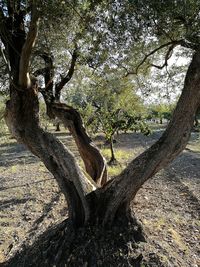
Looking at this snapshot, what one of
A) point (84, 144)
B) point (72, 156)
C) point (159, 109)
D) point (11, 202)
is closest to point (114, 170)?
point (11, 202)

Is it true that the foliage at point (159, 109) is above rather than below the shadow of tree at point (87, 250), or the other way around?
above

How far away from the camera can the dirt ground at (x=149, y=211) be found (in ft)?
18.9

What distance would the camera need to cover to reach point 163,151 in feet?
16.2

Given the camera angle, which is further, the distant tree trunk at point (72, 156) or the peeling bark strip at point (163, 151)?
the distant tree trunk at point (72, 156)

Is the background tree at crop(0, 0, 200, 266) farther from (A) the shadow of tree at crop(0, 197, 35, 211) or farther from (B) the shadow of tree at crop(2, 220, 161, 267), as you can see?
Answer: (A) the shadow of tree at crop(0, 197, 35, 211)

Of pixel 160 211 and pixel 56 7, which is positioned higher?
pixel 56 7

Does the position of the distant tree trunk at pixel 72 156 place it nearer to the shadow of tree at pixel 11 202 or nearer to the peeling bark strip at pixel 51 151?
the peeling bark strip at pixel 51 151

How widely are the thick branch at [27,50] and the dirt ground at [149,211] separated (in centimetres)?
349

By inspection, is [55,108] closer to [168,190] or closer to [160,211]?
[160,211]

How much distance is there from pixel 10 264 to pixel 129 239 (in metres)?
2.30

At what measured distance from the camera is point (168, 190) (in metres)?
10.1

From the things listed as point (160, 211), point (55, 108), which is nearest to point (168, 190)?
point (160, 211)

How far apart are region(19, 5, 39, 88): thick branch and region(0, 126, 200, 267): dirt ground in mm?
3487

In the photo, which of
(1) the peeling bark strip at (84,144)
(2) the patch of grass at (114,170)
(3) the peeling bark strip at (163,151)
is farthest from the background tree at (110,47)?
(2) the patch of grass at (114,170)
